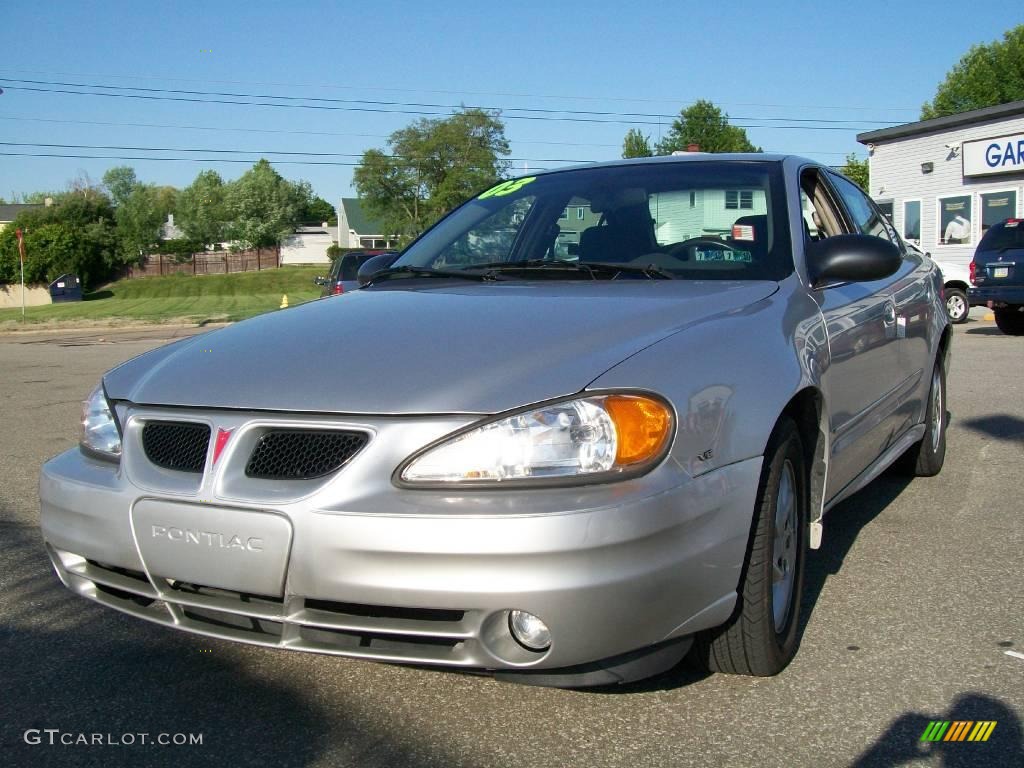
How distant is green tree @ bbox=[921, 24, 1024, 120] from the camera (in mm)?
57062

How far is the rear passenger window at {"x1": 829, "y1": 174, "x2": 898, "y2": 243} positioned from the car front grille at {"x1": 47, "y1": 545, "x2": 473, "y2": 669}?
2.96m

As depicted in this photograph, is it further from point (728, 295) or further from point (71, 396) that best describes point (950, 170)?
point (728, 295)

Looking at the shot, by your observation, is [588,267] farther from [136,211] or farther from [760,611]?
[136,211]

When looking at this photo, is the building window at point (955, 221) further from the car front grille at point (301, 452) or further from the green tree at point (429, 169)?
the green tree at point (429, 169)

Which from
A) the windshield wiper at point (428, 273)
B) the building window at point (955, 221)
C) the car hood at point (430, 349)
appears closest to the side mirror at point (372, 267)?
the windshield wiper at point (428, 273)

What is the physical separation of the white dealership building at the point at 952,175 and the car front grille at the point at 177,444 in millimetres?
24445

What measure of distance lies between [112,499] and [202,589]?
0.33 m

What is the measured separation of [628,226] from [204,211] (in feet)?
307

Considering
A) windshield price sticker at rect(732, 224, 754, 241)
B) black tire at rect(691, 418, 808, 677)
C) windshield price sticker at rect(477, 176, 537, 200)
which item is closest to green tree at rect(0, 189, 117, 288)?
windshield price sticker at rect(477, 176, 537, 200)

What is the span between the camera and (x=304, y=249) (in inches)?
3595

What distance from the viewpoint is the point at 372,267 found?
4.47m

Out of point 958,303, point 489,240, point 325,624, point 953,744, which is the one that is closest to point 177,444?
point 325,624

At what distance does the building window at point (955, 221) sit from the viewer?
82.2ft

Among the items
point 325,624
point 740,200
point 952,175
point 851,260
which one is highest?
point 952,175
